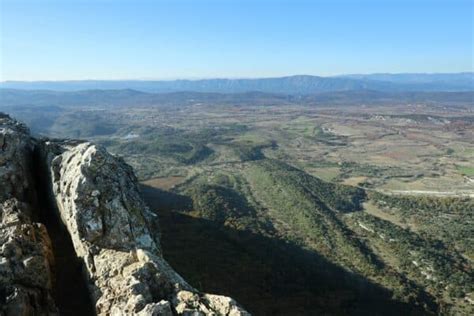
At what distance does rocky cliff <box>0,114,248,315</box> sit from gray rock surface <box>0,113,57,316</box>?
34 millimetres

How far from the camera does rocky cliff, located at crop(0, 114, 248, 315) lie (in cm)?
1516

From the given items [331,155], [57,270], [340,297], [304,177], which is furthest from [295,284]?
[331,155]

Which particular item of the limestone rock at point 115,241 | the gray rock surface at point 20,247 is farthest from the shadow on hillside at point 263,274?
the gray rock surface at point 20,247

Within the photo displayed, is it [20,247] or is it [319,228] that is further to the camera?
[319,228]

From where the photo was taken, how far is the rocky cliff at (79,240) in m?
15.2

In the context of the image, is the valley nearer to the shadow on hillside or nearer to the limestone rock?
the shadow on hillside

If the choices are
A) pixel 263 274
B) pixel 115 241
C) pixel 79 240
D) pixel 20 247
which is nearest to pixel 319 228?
pixel 263 274

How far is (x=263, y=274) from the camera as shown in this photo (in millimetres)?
48500

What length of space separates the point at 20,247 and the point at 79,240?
2544 mm

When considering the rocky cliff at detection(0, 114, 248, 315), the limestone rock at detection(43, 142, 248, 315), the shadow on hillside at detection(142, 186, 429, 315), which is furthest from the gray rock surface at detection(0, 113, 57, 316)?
the shadow on hillside at detection(142, 186, 429, 315)

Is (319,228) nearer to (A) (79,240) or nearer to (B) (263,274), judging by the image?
(B) (263,274)

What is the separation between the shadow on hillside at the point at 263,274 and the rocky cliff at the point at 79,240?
613 inches

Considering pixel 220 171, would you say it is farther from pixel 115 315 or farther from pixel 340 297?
pixel 115 315

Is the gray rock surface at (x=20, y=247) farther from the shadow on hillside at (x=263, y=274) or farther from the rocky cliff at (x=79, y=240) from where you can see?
the shadow on hillside at (x=263, y=274)
